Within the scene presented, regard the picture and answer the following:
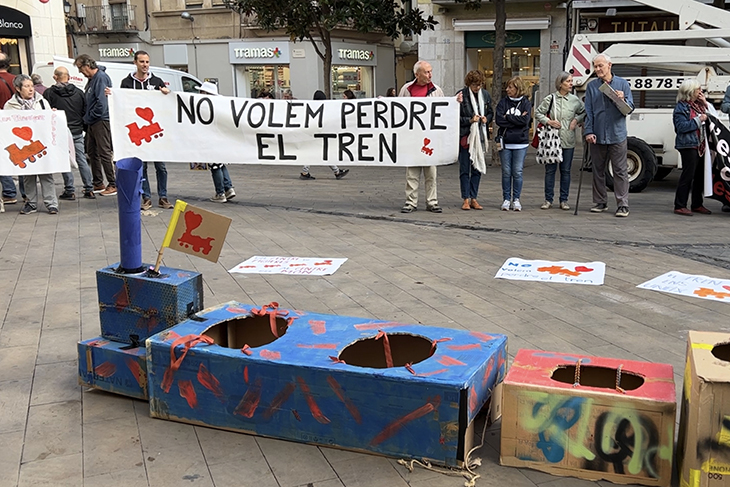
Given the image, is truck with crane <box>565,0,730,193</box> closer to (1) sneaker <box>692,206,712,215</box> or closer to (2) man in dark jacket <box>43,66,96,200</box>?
(1) sneaker <box>692,206,712,215</box>

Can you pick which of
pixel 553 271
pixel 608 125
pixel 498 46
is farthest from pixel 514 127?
pixel 498 46

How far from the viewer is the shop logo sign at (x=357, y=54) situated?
3261 cm

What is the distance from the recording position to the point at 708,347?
299 cm

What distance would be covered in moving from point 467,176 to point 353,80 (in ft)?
83.3

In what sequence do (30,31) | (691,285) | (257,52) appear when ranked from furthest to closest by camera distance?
(257,52)
(30,31)
(691,285)

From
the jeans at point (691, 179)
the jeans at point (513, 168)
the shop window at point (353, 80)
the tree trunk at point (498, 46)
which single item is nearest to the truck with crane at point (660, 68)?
the jeans at point (691, 179)

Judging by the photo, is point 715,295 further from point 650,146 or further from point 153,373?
point 650,146

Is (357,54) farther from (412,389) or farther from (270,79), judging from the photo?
(412,389)

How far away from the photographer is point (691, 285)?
6.04 metres

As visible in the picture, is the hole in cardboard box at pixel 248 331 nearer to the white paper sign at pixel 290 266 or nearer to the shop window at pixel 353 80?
the white paper sign at pixel 290 266

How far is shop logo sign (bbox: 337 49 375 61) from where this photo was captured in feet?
→ 107

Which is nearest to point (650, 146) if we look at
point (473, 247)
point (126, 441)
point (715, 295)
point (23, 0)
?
point (473, 247)

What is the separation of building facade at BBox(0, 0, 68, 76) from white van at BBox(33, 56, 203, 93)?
9.25ft

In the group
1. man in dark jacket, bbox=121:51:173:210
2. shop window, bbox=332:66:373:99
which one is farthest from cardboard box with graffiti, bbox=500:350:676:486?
shop window, bbox=332:66:373:99
